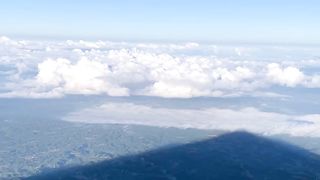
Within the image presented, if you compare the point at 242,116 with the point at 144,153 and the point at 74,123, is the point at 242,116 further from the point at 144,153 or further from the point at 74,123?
the point at 144,153

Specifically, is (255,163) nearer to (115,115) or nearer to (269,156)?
(269,156)

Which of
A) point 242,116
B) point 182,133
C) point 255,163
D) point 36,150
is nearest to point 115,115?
point 242,116

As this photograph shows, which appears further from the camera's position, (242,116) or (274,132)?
(242,116)

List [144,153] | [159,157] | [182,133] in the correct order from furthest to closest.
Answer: [182,133]
[144,153]
[159,157]

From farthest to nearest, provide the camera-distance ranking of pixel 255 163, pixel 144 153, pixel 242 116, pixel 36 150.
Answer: pixel 242 116 < pixel 36 150 < pixel 144 153 < pixel 255 163

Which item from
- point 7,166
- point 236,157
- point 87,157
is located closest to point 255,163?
point 236,157

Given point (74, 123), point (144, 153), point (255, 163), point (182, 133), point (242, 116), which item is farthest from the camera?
point (242, 116)
